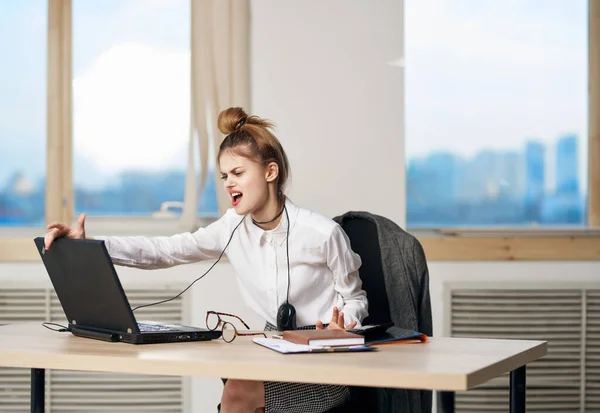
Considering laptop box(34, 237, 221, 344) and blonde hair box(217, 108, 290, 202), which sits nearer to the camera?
laptop box(34, 237, 221, 344)

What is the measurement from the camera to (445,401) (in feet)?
5.49

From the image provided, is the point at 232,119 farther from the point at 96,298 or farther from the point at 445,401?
the point at 445,401

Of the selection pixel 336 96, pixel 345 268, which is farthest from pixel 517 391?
pixel 336 96

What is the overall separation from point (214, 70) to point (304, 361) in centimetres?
188

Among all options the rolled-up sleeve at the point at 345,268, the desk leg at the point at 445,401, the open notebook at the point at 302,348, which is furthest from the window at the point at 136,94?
the desk leg at the point at 445,401

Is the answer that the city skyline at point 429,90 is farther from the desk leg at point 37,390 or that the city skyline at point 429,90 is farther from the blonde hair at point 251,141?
the desk leg at point 37,390

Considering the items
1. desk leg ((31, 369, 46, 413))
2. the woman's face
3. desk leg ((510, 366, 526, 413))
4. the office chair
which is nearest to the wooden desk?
desk leg ((510, 366, 526, 413))

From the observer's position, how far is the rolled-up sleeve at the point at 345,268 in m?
2.21

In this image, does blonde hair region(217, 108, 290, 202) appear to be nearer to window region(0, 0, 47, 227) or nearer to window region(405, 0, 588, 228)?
window region(405, 0, 588, 228)

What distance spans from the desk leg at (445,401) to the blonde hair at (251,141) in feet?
2.66

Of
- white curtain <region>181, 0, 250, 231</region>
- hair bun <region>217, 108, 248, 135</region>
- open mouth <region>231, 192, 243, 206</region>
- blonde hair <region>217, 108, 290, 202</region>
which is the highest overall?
white curtain <region>181, 0, 250, 231</region>

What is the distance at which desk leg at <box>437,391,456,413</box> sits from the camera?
1.65 metres

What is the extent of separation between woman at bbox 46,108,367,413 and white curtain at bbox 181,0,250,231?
0.88 m

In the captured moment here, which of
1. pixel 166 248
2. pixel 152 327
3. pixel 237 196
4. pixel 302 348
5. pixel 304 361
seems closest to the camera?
pixel 304 361
